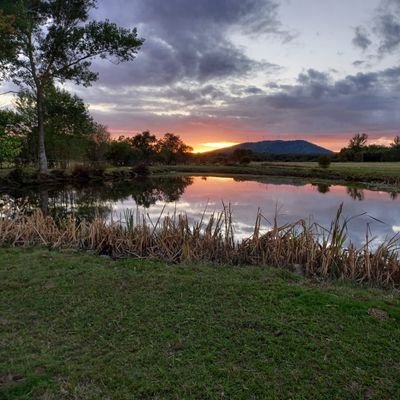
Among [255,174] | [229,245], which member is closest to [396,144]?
[255,174]

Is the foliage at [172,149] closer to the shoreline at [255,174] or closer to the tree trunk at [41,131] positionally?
the shoreline at [255,174]

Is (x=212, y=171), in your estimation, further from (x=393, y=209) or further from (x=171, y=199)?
(x=393, y=209)

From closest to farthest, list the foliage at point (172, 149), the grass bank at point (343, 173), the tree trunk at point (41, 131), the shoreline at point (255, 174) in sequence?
the shoreline at point (255, 174), the tree trunk at point (41, 131), the grass bank at point (343, 173), the foliage at point (172, 149)

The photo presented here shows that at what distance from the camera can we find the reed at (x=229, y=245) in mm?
6133

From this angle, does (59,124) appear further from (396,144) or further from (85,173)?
(396,144)

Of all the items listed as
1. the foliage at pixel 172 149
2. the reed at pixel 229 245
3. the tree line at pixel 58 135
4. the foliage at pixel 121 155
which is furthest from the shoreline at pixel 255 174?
the foliage at pixel 172 149

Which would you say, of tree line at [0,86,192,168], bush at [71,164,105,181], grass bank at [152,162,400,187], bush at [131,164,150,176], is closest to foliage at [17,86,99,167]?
tree line at [0,86,192,168]

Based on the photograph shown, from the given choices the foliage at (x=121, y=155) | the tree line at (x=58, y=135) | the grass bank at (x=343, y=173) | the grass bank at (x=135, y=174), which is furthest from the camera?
the foliage at (x=121, y=155)

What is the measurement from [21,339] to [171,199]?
19.2 metres

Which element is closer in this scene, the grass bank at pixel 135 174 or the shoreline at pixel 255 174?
the shoreline at pixel 255 174

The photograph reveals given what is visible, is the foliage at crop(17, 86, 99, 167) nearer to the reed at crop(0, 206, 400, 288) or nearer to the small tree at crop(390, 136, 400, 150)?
the reed at crop(0, 206, 400, 288)

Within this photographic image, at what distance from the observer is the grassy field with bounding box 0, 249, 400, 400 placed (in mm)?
2914

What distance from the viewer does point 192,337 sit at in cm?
367

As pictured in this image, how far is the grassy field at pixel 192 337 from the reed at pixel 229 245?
787mm
